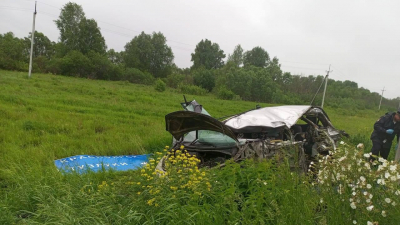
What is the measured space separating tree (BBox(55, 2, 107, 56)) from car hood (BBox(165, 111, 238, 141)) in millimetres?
43508

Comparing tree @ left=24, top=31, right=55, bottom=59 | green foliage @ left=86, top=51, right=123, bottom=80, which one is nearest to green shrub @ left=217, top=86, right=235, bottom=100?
green foliage @ left=86, top=51, right=123, bottom=80

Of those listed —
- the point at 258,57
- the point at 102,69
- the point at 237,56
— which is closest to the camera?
the point at 102,69

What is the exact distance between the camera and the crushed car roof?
17.2ft

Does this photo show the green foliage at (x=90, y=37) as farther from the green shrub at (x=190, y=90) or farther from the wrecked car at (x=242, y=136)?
the wrecked car at (x=242, y=136)

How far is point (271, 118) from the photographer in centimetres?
558

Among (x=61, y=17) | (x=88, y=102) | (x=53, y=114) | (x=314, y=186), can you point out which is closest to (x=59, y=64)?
(x=61, y=17)

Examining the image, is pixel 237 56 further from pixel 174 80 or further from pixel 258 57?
pixel 174 80

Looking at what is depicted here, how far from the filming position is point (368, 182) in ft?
7.38

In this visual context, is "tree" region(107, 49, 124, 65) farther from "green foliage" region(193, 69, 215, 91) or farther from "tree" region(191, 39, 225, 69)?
"green foliage" region(193, 69, 215, 91)

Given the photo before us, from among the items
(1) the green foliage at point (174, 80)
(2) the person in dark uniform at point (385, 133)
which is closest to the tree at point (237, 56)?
(1) the green foliage at point (174, 80)

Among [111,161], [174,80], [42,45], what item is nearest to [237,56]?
[174,80]

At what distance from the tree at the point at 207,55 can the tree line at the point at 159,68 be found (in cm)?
22

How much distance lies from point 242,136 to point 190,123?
4.28 feet

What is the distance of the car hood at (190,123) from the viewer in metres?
4.25
